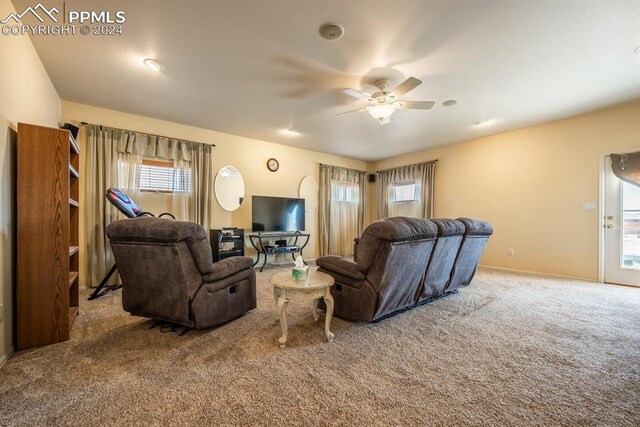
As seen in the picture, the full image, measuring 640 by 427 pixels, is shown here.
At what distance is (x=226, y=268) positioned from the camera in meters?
2.30

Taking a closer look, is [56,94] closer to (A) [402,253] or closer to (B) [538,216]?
(A) [402,253]

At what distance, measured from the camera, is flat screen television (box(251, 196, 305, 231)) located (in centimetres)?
496

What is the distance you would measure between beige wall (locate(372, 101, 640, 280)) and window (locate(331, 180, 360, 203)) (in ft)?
7.43

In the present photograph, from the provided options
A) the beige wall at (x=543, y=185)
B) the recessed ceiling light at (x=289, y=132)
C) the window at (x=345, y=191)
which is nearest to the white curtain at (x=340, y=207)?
the window at (x=345, y=191)

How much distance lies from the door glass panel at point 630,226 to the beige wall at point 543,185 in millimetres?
280

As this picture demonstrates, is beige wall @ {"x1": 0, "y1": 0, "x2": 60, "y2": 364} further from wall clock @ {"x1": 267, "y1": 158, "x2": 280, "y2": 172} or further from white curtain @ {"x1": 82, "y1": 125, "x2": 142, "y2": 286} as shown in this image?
wall clock @ {"x1": 267, "y1": 158, "x2": 280, "y2": 172}

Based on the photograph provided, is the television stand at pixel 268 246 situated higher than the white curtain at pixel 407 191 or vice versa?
the white curtain at pixel 407 191

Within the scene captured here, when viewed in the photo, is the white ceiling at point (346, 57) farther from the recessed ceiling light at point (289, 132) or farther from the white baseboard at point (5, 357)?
the white baseboard at point (5, 357)

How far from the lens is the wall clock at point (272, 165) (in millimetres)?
5441

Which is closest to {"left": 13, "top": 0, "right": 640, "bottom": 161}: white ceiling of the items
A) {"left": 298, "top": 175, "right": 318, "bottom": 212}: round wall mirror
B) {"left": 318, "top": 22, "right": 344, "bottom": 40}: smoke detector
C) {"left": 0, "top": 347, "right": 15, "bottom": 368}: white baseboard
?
{"left": 318, "top": 22, "right": 344, "bottom": 40}: smoke detector

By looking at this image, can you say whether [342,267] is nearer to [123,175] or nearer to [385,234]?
[385,234]

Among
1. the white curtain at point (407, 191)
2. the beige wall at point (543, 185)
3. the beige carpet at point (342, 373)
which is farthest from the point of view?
the white curtain at point (407, 191)

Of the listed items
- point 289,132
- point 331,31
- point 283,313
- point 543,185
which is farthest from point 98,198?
point 543,185

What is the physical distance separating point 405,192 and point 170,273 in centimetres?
558
